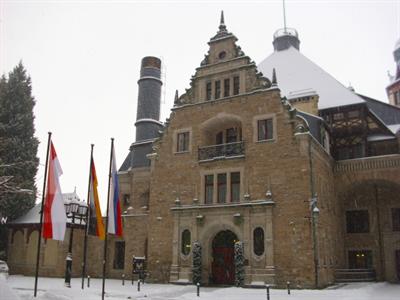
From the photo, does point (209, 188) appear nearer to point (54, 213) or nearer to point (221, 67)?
point (221, 67)

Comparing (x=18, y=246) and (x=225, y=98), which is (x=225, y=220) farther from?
(x=18, y=246)

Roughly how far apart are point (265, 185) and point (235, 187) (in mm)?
2144

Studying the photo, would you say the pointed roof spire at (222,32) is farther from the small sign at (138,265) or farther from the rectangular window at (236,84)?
the small sign at (138,265)

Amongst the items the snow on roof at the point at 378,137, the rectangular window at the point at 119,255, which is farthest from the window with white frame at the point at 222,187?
the snow on roof at the point at 378,137

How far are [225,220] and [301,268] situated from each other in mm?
5354

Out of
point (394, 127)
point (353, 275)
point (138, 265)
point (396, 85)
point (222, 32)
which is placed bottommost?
point (353, 275)

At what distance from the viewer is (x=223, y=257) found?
89.7 feet

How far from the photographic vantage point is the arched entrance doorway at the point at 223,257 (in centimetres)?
2689

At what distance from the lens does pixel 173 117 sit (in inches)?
1217

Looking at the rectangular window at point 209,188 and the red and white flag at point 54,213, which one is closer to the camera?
the red and white flag at point 54,213

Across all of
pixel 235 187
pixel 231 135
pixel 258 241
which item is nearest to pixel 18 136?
pixel 231 135

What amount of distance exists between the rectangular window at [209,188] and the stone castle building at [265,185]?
7cm

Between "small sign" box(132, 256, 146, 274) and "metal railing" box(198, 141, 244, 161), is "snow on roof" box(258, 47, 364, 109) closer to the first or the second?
"metal railing" box(198, 141, 244, 161)

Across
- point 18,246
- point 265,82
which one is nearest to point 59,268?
point 18,246
